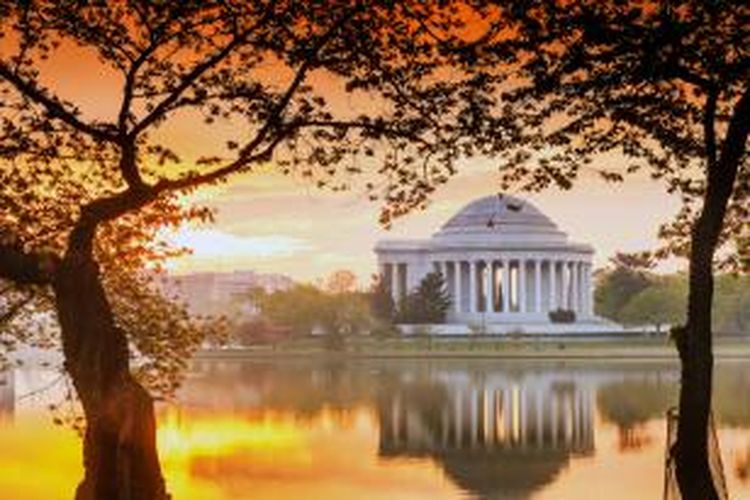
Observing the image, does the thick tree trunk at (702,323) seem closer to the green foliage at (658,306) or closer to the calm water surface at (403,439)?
the calm water surface at (403,439)

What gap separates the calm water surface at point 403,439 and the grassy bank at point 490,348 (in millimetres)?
38582

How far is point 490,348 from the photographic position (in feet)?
506

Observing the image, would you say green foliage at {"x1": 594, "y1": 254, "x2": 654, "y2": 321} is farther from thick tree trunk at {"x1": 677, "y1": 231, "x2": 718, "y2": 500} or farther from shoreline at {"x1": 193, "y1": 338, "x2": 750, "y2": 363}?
thick tree trunk at {"x1": 677, "y1": 231, "x2": 718, "y2": 500}

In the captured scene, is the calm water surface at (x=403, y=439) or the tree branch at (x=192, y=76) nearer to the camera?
the tree branch at (x=192, y=76)

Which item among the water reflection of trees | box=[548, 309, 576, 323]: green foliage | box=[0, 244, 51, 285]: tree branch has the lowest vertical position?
the water reflection of trees

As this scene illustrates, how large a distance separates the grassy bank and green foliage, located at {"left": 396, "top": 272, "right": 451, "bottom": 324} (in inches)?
806

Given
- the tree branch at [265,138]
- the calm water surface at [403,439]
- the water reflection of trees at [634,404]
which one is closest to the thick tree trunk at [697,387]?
the tree branch at [265,138]

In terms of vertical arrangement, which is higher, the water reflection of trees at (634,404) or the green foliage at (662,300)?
the green foliage at (662,300)

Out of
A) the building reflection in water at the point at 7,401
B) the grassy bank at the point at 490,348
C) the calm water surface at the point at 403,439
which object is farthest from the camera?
the grassy bank at the point at 490,348

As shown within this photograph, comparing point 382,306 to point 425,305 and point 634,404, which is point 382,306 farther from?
point 634,404

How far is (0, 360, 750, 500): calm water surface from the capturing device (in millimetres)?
47844

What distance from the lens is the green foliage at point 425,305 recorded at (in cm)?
18812

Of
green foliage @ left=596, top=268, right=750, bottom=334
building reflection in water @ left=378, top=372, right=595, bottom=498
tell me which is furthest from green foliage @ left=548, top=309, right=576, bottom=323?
building reflection in water @ left=378, top=372, right=595, bottom=498

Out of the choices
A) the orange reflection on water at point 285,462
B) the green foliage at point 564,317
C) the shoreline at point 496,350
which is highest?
the green foliage at point 564,317
